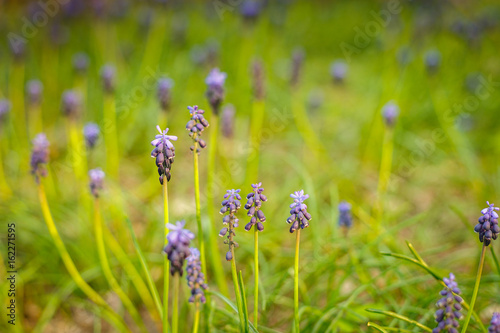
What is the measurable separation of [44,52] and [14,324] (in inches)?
192

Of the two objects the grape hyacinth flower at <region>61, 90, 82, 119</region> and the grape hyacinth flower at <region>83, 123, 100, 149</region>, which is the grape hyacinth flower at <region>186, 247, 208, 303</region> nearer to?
the grape hyacinth flower at <region>83, 123, 100, 149</region>

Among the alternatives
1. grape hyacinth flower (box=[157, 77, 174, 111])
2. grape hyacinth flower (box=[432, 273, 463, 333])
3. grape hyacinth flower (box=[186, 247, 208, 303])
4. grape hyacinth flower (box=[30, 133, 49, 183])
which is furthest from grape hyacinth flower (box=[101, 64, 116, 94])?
grape hyacinth flower (box=[432, 273, 463, 333])

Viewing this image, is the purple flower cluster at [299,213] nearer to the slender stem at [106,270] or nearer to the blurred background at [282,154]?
the blurred background at [282,154]

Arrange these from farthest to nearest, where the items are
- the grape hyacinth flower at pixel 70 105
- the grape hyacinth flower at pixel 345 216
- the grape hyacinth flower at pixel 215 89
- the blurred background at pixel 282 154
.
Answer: the grape hyacinth flower at pixel 70 105 < the blurred background at pixel 282 154 < the grape hyacinth flower at pixel 345 216 < the grape hyacinth flower at pixel 215 89

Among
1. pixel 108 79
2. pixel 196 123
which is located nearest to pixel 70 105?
pixel 108 79

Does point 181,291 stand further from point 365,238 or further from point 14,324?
point 365,238

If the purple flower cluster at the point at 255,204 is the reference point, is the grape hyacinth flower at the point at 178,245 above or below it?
below

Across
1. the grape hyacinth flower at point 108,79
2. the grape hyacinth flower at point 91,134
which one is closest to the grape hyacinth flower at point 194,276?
the grape hyacinth flower at point 91,134

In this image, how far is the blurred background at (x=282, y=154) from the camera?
253 centimetres

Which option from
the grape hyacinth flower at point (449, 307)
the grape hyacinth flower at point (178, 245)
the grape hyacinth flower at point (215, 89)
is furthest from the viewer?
the grape hyacinth flower at point (215, 89)

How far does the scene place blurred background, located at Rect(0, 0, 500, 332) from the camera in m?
2.53

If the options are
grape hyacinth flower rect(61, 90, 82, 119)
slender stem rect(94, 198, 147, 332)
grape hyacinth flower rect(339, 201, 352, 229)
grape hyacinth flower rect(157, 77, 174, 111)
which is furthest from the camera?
grape hyacinth flower rect(61, 90, 82, 119)

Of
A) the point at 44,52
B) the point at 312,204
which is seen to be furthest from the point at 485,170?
the point at 44,52

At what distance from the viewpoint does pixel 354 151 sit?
4438mm
